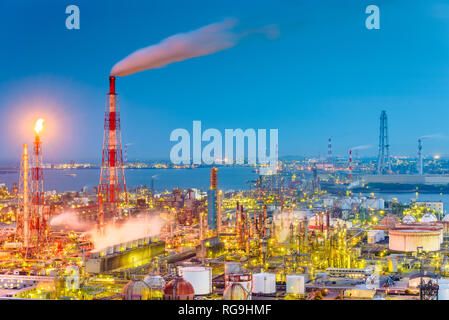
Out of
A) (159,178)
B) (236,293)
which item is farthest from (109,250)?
(159,178)

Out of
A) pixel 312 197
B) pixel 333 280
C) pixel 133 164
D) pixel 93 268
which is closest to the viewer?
pixel 333 280

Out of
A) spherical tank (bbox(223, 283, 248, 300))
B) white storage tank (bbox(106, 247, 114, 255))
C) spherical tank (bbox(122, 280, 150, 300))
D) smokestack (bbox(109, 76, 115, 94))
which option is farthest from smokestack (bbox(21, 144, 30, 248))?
spherical tank (bbox(223, 283, 248, 300))

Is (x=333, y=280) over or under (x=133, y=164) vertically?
under

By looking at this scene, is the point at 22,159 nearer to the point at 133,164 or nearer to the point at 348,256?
the point at 133,164

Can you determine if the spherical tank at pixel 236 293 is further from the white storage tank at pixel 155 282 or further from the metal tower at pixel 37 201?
the metal tower at pixel 37 201
